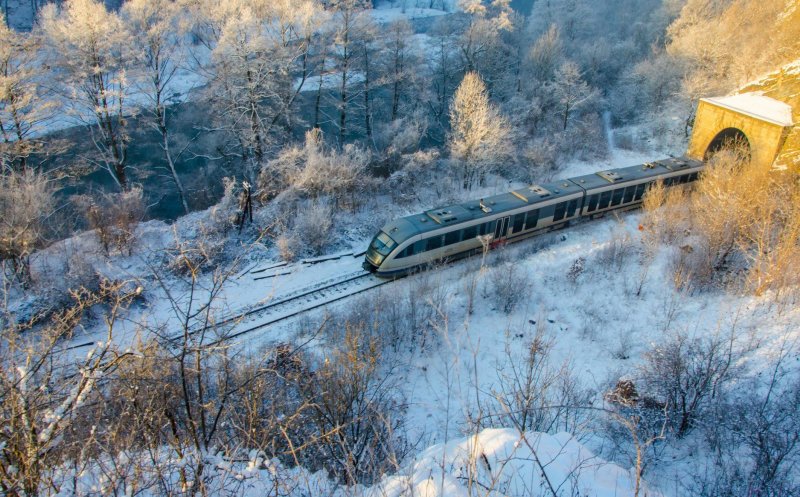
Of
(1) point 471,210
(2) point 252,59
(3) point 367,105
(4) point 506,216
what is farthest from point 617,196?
(2) point 252,59

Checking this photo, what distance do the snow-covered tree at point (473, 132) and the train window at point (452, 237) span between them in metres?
9.92

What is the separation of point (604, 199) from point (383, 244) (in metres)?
11.1

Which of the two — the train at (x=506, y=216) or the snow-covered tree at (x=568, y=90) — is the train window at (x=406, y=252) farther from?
the snow-covered tree at (x=568, y=90)

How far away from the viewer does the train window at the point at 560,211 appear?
21.6 m

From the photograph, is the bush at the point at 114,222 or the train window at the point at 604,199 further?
the train window at the point at 604,199

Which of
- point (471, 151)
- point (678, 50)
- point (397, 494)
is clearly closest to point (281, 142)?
point (471, 151)

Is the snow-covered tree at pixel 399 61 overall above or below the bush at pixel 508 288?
above

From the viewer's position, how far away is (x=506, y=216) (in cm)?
2000

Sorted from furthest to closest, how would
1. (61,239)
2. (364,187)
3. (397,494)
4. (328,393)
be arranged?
(364,187), (61,239), (328,393), (397,494)

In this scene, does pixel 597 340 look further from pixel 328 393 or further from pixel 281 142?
pixel 281 142

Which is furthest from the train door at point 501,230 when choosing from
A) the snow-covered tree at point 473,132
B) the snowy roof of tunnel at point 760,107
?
the snowy roof of tunnel at point 760,107

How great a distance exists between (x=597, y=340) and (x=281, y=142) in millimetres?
19718

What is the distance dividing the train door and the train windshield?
14.8 ft

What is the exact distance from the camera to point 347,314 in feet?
52.4
